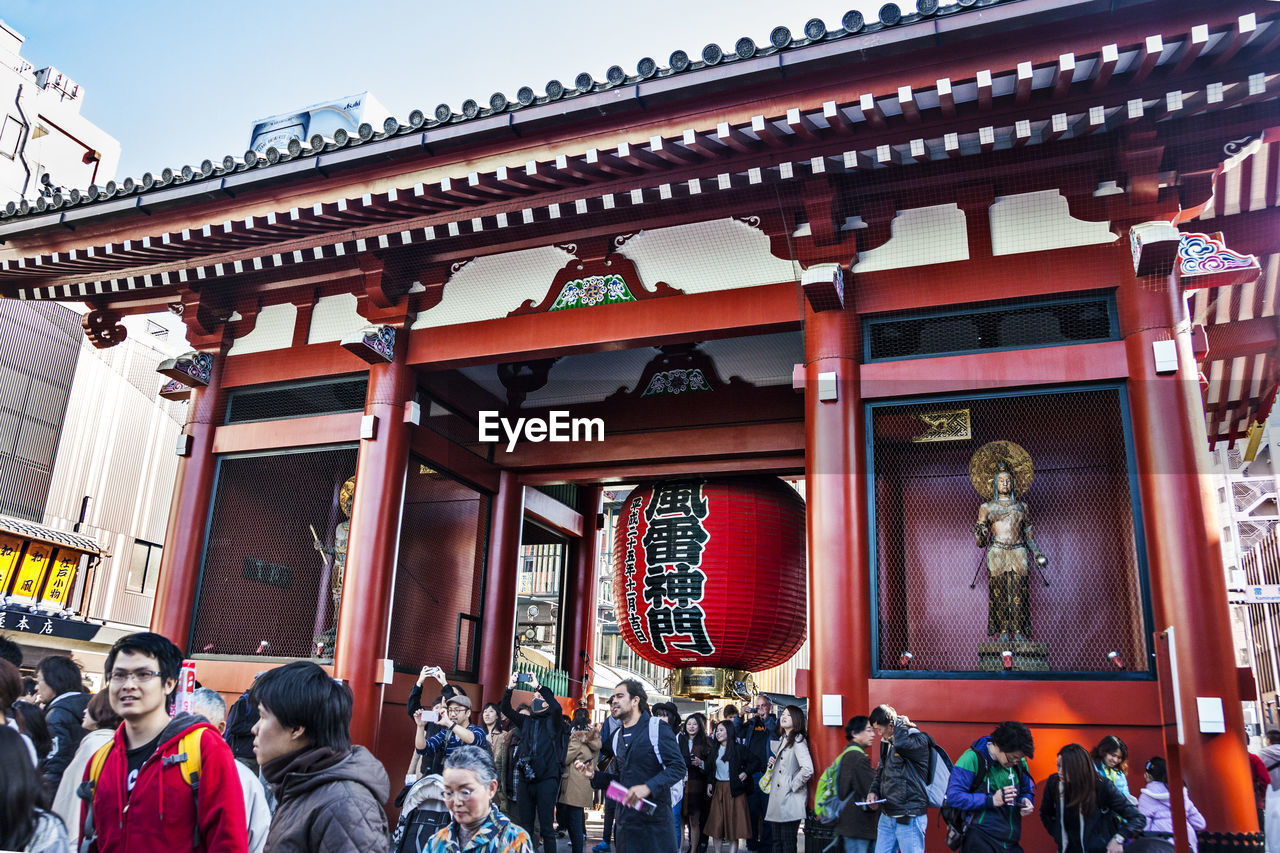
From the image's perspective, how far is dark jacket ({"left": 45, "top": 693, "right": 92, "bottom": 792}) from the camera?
419 cm

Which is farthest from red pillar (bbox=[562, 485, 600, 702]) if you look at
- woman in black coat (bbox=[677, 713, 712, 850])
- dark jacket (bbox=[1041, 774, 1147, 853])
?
dark jacket (bbox=[1041, 774, 1147, 853])

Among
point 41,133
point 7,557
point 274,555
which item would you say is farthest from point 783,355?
point 41,133

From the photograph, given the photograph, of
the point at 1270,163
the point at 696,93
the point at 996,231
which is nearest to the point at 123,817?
the point at 696,93

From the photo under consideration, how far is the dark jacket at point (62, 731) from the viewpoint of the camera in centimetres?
419

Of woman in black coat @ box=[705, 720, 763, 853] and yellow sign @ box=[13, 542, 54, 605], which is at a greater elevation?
yellow sign @ box=[13, 542, 54, 605]

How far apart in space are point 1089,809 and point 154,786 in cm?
416

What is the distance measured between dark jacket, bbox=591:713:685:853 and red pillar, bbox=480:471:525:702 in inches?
199

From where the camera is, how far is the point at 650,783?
547cm

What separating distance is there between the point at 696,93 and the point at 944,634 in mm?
5170

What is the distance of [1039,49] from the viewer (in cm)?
582

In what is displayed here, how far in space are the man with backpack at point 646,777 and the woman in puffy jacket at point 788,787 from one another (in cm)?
207

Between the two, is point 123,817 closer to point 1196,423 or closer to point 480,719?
point 1196,423

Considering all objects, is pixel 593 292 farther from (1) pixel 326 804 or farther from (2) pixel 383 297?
(1) pixel 326 804

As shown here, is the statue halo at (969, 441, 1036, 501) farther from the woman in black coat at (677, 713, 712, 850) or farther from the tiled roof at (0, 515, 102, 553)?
the tiled roof at (0, 515, 102, 553)
